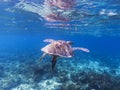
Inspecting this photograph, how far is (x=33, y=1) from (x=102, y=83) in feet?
36.4

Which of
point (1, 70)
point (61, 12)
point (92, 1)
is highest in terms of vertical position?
point (92, 1)

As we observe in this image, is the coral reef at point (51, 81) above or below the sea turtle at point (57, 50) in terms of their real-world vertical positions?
below

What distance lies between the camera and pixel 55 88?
16406mm

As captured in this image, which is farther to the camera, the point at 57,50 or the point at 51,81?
the point at 51,81

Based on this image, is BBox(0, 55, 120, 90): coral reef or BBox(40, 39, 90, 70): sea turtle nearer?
BBox(40, 39, 90, 70): sea turtle

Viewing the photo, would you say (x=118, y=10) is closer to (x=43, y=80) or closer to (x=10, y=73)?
(x=43, y=80)

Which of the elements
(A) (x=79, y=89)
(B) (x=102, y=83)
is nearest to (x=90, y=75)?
(B) (x=102, y=83)

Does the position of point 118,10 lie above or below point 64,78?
above

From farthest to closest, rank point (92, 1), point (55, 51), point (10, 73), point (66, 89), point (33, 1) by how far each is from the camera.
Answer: point (10, 73)
point (33, 1)
point (92, 1)
point (66, 89)
point (55, 51)

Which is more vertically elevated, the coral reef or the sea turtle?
the sea turtle

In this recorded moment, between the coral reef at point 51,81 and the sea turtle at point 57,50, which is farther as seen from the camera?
the coral reef at point 51,81

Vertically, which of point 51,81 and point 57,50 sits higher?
point 57,50

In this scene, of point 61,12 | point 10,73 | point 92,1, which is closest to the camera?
point 92,1

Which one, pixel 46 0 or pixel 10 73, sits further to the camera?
pixel 10 73
